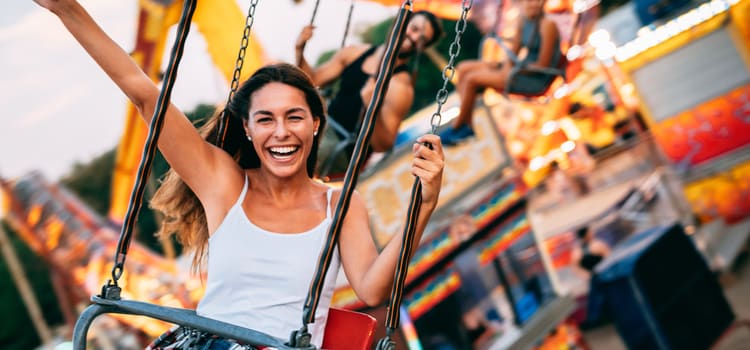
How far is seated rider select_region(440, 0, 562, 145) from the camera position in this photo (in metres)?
3.34

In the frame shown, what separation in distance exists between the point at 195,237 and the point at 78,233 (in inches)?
107

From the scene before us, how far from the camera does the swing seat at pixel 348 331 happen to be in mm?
1218

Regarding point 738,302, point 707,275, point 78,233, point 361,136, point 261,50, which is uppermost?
point 261,50

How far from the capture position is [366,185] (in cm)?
371

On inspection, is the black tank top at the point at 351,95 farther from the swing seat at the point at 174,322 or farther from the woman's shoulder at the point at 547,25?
the swing seat at the point at 174,322

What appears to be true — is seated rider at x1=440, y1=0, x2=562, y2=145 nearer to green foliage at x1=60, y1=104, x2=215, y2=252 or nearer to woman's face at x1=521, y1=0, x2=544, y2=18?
woman's face at x1=521, y1=0, x2=544, y2=18

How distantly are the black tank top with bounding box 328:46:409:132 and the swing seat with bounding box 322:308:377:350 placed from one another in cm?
163

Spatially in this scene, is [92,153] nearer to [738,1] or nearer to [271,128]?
[271,128]

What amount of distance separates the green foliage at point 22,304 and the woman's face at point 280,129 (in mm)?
6119

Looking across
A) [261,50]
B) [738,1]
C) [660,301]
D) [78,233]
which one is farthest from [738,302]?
[78,233]

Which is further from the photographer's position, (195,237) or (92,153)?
(92,153)

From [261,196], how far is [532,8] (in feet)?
7.90

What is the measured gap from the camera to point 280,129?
124cm

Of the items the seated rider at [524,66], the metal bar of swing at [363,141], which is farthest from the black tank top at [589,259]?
the metal bar of swing at [363,141]
